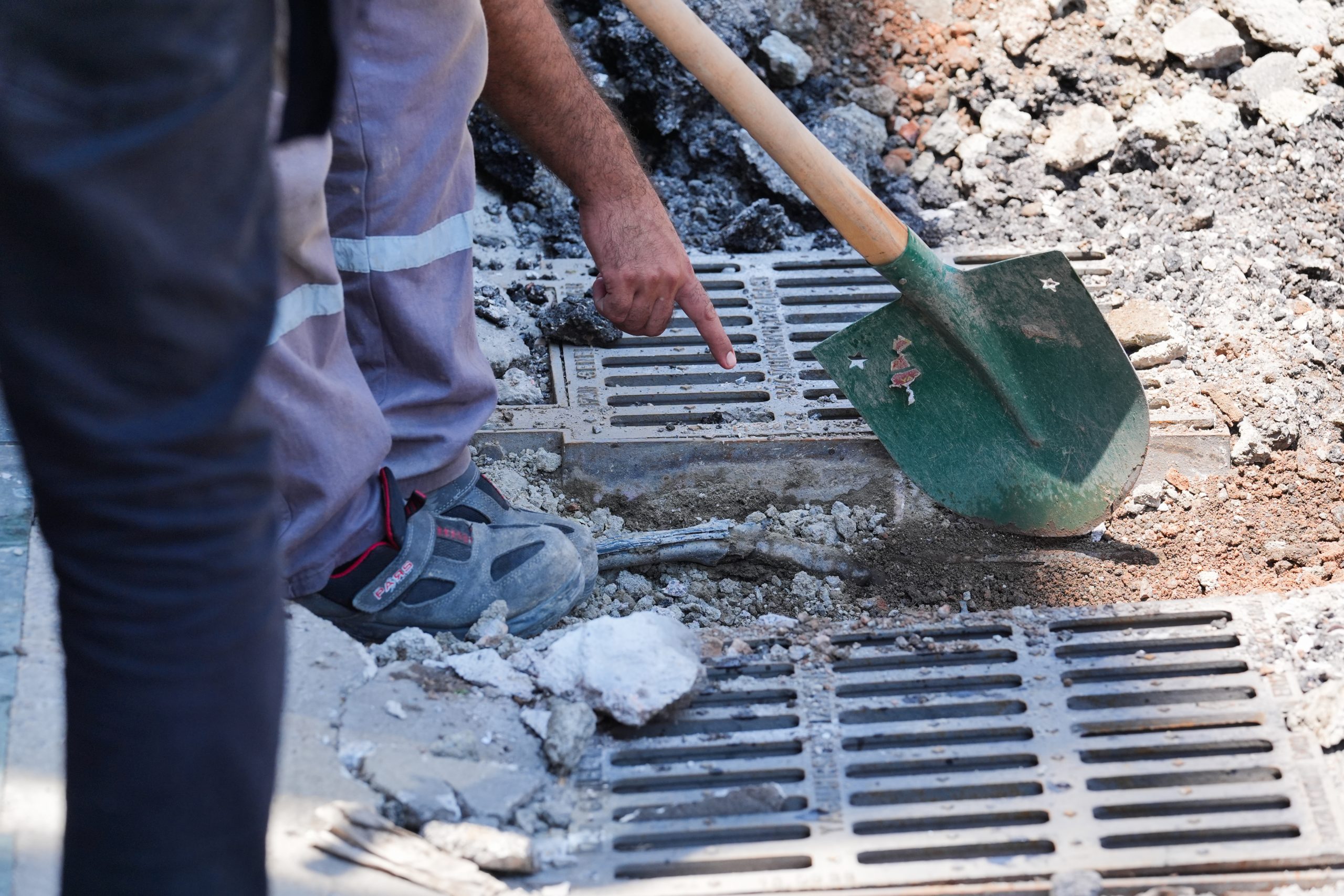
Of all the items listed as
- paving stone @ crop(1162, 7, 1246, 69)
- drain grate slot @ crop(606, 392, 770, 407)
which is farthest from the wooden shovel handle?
paving stone @ crop(1162, 7, 1246, 69)

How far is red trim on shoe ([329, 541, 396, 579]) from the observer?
65.5 inches

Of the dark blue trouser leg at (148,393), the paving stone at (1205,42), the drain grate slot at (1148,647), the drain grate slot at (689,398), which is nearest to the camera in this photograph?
the dark blue trouser leg at (148,393)

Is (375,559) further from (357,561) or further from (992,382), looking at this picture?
(992,382)

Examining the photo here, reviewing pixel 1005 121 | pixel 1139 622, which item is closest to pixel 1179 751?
pixel 1139 622

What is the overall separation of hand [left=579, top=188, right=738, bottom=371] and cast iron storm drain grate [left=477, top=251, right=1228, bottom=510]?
0.27m

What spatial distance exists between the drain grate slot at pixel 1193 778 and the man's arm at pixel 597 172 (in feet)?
3.00

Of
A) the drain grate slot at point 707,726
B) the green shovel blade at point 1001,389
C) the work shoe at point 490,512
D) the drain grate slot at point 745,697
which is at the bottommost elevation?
the drain grate slot at point 707,726

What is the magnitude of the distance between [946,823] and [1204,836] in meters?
0.28

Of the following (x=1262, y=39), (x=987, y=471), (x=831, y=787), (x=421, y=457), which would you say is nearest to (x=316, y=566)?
(x=421, y=457)

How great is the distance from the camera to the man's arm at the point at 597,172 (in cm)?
195

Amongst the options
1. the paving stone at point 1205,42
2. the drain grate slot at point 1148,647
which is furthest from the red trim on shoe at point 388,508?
the paving stone at point 1205,42

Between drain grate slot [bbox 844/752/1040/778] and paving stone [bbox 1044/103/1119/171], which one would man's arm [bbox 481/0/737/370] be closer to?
drain grate slot [bbox 844/752/1040/778]

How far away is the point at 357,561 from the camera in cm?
168

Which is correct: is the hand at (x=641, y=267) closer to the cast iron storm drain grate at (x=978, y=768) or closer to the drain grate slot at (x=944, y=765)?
the cast iron storm drain grate at (x=978, y=768)
